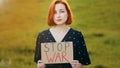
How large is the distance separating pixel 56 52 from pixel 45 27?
8.2 inches

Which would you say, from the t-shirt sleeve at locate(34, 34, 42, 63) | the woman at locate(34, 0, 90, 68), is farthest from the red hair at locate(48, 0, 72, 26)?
the t-shirt sleeve at locate(34, 34, 42, 63)

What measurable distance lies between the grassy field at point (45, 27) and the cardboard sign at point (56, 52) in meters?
0.11

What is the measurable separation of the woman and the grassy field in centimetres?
5

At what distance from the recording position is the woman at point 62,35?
2.73 metres

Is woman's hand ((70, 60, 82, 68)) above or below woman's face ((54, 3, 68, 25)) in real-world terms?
below

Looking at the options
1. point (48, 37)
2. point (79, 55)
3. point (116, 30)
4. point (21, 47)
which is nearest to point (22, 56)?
point (21, 47)

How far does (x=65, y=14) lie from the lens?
2773mm

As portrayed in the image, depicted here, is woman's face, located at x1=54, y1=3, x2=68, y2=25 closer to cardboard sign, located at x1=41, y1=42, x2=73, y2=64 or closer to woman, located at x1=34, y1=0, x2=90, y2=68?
woman, located at x1=34, y1=0, x2=90, y2=68

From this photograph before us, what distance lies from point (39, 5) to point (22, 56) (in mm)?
388

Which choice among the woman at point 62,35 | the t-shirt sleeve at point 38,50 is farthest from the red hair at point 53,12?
the t-shirt sleeve at point 38,50

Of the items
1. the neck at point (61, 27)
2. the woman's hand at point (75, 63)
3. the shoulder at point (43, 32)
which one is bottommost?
the woman's hand at point (75, 63)

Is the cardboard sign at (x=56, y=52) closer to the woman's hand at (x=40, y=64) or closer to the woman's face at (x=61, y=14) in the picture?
the woman's hand at (x=40, y=64)

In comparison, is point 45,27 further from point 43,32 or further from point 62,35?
point 62,35

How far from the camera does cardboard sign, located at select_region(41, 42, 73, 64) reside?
108 inches
